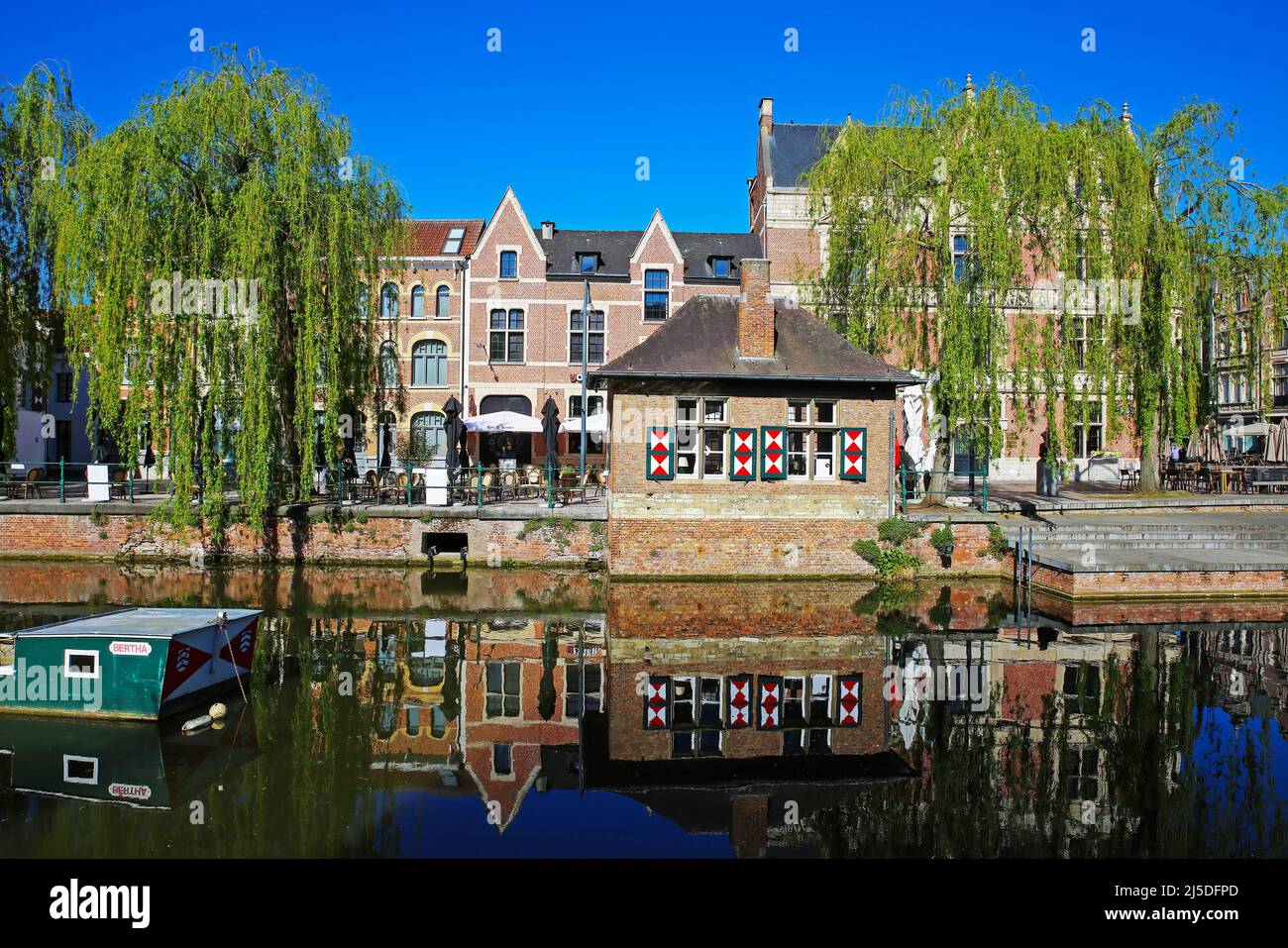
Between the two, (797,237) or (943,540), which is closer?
(943,540)

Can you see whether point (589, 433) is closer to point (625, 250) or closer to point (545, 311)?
point (545, 311)

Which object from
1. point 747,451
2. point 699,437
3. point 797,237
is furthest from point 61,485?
point 797,237

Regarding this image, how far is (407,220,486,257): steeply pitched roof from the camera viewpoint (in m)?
29.5

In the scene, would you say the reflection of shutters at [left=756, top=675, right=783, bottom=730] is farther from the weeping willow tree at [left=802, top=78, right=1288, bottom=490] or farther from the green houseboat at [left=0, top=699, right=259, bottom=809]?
the weeping willow tree at [left=802, top=78, right=1288, bottom=490]

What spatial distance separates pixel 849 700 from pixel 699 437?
25.2ft

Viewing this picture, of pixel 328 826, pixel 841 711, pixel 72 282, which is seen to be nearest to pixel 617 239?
pixel 72 282

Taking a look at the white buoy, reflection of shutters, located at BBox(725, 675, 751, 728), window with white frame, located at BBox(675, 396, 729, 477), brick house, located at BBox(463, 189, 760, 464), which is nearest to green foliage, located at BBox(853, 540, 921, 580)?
window with white frame, located at BBox(675, 396, 729, 477)

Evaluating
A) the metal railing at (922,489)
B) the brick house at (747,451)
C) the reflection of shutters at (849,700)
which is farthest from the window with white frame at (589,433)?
the reflection of shutters at (849,700)

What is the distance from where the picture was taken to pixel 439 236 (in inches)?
1201

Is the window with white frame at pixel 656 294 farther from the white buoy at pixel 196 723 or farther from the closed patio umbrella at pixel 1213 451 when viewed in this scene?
the white buoy at pixel 196 723

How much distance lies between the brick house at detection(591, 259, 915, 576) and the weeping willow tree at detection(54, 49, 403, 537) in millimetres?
5619

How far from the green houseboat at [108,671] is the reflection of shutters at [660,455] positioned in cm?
863

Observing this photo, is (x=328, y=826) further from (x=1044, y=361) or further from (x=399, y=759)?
(x=1044, y=361)
